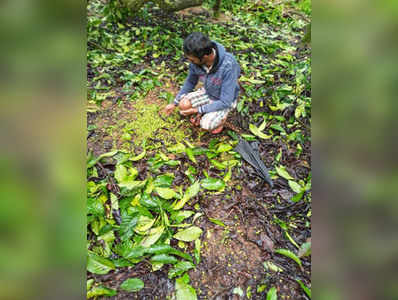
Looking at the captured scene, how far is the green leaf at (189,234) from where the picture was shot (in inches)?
68.2

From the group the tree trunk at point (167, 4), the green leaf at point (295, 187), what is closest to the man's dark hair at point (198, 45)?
the green leaf at point (295, 187)

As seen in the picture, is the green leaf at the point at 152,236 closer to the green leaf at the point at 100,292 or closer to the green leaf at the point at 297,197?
the green leaf at the point at 100,292

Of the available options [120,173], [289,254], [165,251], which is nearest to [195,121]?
[120,173]

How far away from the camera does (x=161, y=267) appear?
62.5 inches

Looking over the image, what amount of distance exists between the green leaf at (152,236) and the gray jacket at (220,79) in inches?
45.2

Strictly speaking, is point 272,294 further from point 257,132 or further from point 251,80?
point 251,80

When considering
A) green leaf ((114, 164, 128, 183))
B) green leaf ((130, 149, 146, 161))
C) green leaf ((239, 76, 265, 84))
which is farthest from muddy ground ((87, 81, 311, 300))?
green leaf ((239, 76, 265, 84))

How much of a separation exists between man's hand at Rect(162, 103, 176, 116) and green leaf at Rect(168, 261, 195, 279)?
61.5 inches

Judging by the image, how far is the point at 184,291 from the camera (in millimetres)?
1497

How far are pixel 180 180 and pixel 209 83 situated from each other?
942mm

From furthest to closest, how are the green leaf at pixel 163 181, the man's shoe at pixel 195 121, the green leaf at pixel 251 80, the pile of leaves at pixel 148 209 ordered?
the green leaf at pixel 251 80, the man's shoe at pixel 195 121, the green leaf at pixel 163 181, the pile of leaves at pixel 148 209

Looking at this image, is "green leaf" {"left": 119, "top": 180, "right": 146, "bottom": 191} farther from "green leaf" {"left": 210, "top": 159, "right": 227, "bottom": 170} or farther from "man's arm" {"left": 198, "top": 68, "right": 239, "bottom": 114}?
"man's arm" {"left": 198, "top": 68, "right": 239, "bottom": 114}
